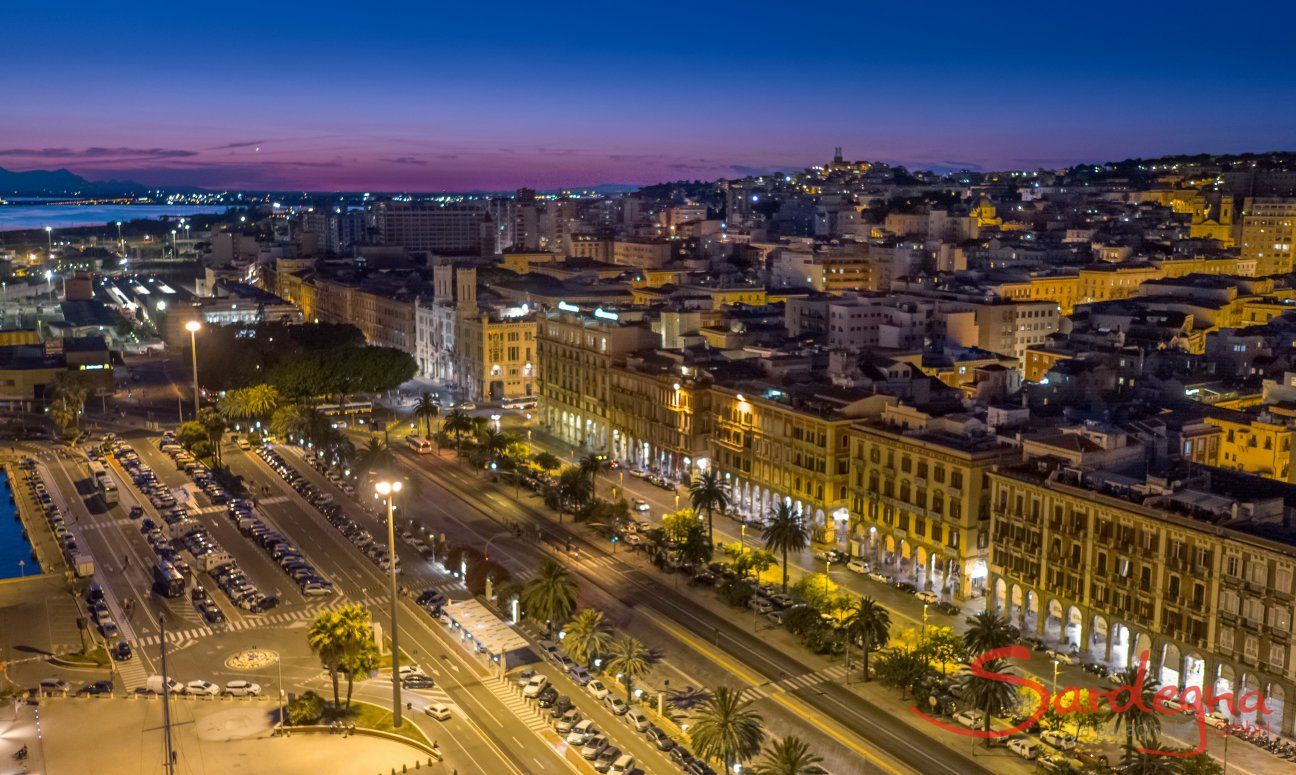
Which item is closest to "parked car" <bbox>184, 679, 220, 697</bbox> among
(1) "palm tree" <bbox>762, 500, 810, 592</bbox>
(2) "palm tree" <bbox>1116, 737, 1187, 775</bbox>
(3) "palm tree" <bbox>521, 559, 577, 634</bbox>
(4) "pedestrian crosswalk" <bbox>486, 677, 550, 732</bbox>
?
(4) "pedestrian crosswalk" <bbox>486, 677, 550, 732</bbox>

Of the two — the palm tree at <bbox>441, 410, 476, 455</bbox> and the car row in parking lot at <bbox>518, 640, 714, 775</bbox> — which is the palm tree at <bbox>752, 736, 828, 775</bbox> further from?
the palm tree at <bbox>441, 410, 476, 455</bbox>

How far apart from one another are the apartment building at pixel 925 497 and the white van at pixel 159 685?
5610 cm

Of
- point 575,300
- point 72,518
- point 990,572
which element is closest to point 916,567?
point 990,572

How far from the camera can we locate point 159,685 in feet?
253

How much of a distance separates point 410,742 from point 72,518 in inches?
2611

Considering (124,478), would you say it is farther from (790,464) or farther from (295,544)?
(790,464)

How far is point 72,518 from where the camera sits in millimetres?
118188

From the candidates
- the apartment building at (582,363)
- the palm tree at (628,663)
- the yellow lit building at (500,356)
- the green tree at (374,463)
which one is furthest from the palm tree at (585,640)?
the yellow lit building at (500,356)

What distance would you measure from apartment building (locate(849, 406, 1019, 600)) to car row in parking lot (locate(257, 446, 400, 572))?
1631 inches

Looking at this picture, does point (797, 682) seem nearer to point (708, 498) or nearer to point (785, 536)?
point (785, 536)

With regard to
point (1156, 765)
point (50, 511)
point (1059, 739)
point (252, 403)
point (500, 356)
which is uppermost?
point (500, 356)

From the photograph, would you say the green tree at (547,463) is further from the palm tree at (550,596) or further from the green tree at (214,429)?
the palm tree at (550,596)

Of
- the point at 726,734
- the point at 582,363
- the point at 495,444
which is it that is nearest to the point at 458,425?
the point at 495,444

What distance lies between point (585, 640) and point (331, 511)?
163ft
